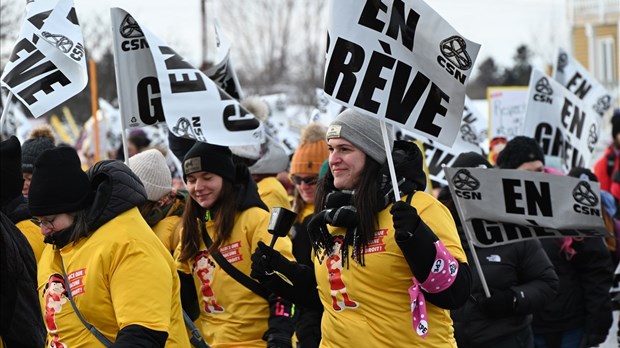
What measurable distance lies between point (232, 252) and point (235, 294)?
24 centimetres

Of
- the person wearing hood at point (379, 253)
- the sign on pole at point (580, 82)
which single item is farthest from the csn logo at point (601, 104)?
the person wearing hood at point (379, 253)

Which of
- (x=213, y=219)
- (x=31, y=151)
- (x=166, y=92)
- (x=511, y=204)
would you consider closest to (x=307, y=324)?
(x=213, y=219)

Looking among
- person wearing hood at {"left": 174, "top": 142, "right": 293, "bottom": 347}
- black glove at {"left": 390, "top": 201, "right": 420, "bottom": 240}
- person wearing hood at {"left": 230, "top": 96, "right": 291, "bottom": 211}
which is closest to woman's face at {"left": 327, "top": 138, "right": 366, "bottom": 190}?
black glove at {"left": 390, "top": 201, "right": 420, "bottom": 240}

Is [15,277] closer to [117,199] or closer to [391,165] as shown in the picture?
[117,199]

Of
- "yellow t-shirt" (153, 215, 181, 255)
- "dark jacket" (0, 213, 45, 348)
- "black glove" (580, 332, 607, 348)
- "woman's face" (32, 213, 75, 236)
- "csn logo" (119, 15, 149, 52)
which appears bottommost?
"black glove" (580, 332, 607, 348)

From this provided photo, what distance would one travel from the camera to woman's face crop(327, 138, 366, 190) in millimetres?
5078

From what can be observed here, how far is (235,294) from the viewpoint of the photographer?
6.24 metres

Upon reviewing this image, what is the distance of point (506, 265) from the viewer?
6.70 metres

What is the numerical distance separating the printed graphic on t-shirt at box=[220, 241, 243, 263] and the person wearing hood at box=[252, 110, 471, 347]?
1077mm

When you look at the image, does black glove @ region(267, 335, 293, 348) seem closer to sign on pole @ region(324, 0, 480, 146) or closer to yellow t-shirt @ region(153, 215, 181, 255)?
yellow t-shirt @ region(153, 215, 181, 255)

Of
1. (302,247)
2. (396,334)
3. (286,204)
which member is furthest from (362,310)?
(286,204)

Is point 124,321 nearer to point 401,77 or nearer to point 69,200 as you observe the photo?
point 69,200

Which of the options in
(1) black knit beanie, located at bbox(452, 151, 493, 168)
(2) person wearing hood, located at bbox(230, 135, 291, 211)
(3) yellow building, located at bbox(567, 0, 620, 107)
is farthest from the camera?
(3) yellow building, located at bbox(567, 0, 620, 107)

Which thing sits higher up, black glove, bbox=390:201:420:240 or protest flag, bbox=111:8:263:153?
black glove, bbox=390:201:420:240
